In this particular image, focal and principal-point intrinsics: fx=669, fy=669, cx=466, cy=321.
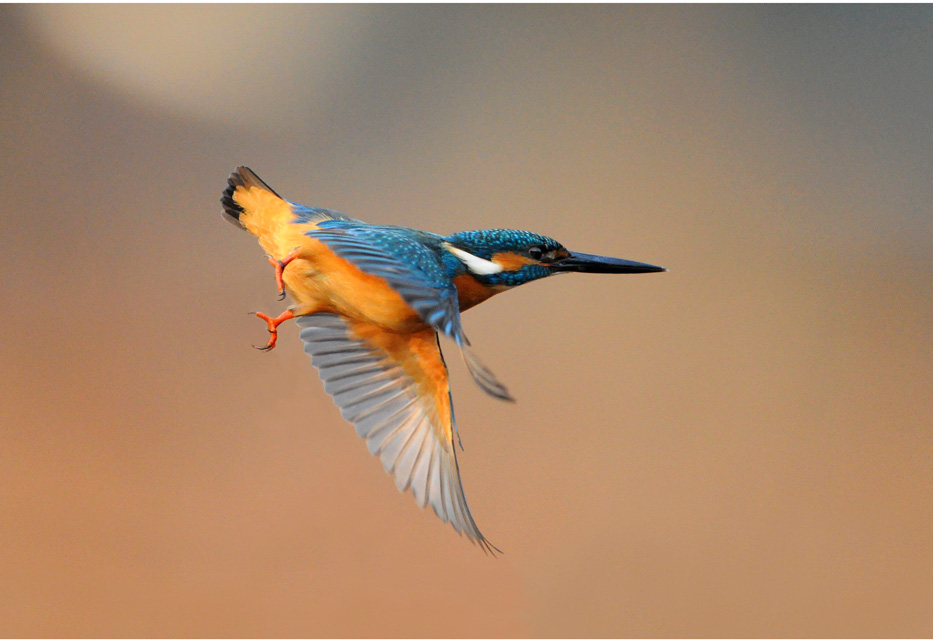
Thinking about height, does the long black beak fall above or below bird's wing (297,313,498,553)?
above

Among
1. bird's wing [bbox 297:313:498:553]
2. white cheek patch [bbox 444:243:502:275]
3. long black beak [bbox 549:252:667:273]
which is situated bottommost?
bird's wing [bbox 297:313:498:553]

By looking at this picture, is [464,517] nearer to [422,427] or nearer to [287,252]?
[422,427]

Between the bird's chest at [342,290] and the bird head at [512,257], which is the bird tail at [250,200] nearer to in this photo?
the bird's chest at [342,290]

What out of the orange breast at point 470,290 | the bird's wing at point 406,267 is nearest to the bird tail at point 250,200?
the bird's wing at point 406,267

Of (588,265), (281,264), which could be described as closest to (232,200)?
(281,264)

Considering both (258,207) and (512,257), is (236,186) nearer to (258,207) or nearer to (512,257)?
(258,207)

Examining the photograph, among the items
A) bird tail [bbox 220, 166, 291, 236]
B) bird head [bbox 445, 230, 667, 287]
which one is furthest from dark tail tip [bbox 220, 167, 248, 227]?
bird head [bbox 445, 230, 667, 287]

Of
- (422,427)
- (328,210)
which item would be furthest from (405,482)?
(328,210)

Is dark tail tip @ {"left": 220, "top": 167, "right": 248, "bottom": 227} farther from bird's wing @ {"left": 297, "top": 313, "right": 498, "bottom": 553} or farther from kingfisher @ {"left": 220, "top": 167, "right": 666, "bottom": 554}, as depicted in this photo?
bird's wing @ {"left": 297, "top": 313, "right": 498, "bottom": 553}
